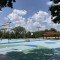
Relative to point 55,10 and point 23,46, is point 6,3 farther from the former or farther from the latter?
point 23,46

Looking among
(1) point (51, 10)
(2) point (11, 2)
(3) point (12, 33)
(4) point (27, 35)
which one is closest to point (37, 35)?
(4) point (27, 35)

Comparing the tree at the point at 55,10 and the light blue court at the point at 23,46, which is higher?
the tree at the point at 55,10

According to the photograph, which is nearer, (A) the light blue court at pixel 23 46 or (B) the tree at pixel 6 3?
(B) the tree at pixel 6 3

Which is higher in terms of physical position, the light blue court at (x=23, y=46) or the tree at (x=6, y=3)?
the tree at (x=6, y=3)

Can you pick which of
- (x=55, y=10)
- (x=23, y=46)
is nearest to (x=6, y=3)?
(x=55, y=10)

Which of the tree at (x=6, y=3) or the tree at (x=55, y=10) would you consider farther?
the tree at (x=55, y=10)

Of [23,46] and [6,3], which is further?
[23,46]

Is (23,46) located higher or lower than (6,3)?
lower

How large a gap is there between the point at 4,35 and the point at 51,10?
1475 inches

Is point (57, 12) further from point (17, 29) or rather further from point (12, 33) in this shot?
point (17, 29)

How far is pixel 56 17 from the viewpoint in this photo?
14469 millimetres

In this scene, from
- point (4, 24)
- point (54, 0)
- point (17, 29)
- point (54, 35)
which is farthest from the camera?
point (17, 29)

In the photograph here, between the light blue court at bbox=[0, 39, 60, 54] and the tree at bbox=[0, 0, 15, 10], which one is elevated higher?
the tree at bbox=[0, 0, 15, 10]

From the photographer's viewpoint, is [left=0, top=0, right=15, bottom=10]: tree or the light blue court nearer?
[left=0, top=0, right=15, bottom=10]: tree
